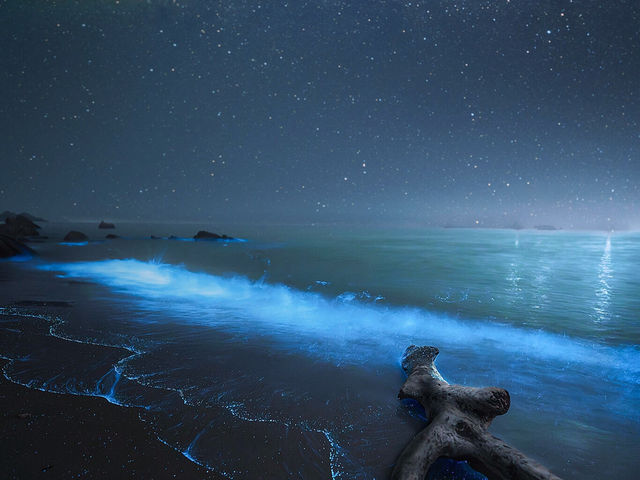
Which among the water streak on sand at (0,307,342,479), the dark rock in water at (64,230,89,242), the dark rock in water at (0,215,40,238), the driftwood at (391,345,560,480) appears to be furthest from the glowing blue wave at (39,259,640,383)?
the dark rock in water at (0,215,40,238)

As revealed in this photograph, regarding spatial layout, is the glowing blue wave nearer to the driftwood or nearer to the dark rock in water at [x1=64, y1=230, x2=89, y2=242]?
the driftwood

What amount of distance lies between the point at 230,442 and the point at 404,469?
194 centimetres

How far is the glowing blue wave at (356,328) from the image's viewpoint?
6.80 m

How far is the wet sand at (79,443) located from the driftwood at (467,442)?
6.71ft

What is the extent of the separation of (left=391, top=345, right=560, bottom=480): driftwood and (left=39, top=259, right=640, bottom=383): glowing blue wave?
281 cm

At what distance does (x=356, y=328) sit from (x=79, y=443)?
6573 mm

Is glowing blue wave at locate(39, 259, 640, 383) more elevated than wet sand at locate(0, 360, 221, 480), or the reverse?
wet sand at locate(0, 360, 221, 480)

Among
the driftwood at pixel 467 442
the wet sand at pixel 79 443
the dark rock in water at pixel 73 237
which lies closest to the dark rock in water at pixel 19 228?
the dark rock in water at pixel 73 237

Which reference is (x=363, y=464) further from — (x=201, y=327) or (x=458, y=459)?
(x=201, y=327)

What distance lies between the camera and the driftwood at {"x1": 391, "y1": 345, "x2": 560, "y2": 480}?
2.69 meters

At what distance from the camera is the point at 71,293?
1091 cm

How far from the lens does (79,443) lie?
3.09m

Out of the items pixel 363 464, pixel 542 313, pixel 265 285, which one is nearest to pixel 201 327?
pixel 363 464

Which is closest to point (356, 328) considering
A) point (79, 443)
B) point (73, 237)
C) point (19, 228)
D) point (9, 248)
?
point (79, 443)
